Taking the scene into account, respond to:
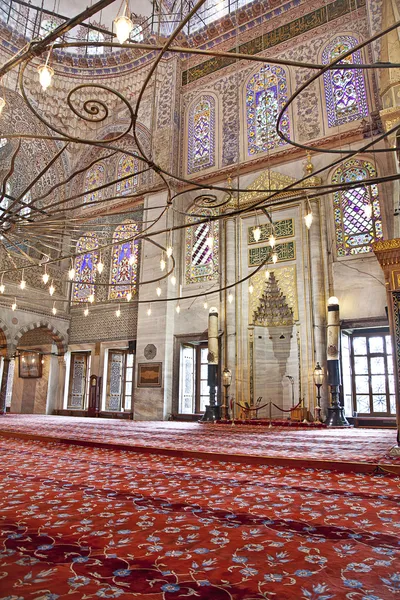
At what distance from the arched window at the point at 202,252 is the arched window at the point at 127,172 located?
217 centimetres

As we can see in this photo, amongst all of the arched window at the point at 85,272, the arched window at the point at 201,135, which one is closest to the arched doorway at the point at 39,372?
the arched window at the point at 85,272

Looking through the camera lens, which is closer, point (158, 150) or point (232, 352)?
point (232, 352)

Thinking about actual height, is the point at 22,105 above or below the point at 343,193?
above

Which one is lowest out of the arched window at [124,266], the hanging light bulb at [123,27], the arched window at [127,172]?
the hanging light bulb at [123,27]

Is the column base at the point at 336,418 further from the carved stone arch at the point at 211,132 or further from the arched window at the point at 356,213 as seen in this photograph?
the carved stone arch at the point at 211,132

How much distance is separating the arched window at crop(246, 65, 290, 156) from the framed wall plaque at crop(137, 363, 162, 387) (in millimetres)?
5299

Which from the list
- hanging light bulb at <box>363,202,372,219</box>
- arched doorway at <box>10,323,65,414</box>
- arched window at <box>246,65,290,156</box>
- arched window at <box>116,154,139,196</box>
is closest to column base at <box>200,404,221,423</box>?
hanging light bulb at <box>363,202,372,219</box>

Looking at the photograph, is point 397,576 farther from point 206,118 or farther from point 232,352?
point 206,118

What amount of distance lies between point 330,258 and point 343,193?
4.52ft

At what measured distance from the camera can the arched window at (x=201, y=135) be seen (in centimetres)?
1053

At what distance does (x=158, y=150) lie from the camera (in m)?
10.8

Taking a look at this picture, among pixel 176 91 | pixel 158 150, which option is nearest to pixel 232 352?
pixel 158 150

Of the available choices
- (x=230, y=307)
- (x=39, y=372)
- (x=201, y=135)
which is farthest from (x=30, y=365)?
(x=201, y=135)

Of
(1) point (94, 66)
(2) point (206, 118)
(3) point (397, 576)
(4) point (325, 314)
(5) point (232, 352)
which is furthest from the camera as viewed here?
(1) point (94, 66)
